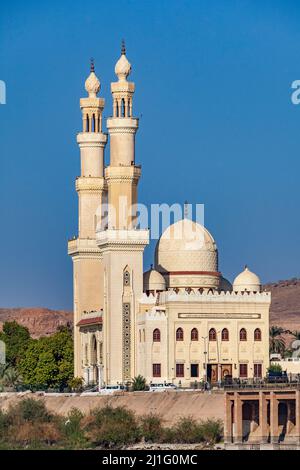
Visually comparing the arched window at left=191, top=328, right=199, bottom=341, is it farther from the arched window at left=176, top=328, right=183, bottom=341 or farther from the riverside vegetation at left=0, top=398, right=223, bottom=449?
the riverside vegetation at left=0, top=398, right=223, bottom=449

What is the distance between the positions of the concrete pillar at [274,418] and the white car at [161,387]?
39.6 feet

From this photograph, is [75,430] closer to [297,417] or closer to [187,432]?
[187,432]

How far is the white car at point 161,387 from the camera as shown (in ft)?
384

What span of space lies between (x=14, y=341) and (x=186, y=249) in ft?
76.4

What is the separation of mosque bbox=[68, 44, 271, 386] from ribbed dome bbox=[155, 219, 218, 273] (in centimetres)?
6

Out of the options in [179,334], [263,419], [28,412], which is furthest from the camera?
[179,334]

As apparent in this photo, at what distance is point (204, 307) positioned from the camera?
400ft

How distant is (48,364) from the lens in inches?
5172

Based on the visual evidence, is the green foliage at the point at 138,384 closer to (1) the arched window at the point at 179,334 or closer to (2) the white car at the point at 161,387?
(2) the white car at the point at 161,387

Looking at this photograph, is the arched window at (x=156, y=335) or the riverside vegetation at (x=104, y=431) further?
the arched window at (x=156, y=335)

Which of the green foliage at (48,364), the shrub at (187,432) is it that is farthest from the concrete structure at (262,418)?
the green foliage at (48,364)

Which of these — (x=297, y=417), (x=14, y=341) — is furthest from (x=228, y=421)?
(x=14, y=341)
